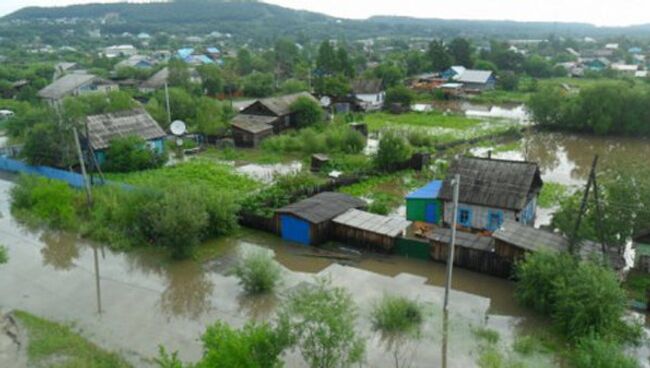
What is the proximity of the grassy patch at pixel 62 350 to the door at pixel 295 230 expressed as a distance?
769cm

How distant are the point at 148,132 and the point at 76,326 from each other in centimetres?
1773

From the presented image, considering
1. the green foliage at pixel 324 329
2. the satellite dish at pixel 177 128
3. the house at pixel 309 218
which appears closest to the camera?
the green foliage at pixel 324 329

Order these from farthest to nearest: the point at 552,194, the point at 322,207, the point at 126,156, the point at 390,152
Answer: the point at 126,156
the point at 390,152
the point at 552,194
the point at 322,207

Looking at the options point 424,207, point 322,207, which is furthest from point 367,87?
point 322,207

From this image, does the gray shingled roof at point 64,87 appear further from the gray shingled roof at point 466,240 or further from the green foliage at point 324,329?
the green foliage at point 324,329

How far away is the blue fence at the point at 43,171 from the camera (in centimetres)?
2416

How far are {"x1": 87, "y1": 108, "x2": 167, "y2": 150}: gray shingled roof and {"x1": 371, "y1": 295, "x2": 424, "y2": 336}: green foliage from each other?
65.0 ft

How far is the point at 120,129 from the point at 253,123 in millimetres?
8993

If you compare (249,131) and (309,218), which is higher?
(309,218)

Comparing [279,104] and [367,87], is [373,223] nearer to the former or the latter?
[279,104]

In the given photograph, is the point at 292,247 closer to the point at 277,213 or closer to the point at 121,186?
the point at 277,213

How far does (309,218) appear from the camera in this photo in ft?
57.5

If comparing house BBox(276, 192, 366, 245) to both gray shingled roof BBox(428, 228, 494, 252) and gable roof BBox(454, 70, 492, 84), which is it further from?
gable roof BBox(454, 70, 492, 84)

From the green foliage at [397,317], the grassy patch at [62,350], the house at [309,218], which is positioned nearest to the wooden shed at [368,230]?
the house at [309,218]
